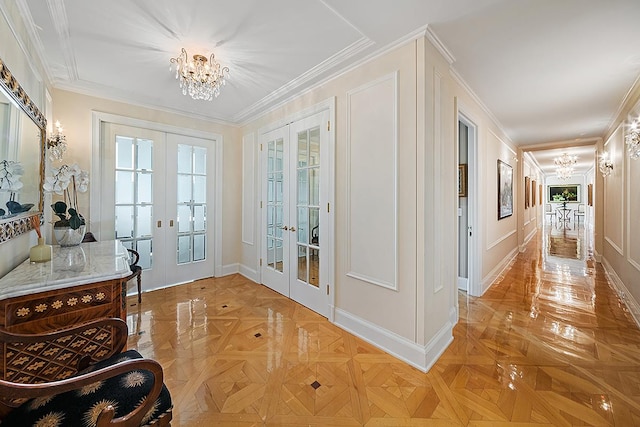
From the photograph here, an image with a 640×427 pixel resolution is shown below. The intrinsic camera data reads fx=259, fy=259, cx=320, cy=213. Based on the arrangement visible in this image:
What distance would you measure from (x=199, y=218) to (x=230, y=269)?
3.35ft

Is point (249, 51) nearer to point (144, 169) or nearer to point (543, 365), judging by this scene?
point (144, 169)

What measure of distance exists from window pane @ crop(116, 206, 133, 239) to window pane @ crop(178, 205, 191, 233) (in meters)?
0.61

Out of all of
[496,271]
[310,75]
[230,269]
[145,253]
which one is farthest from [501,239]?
[145,253]

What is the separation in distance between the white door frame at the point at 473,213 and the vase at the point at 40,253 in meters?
4.31

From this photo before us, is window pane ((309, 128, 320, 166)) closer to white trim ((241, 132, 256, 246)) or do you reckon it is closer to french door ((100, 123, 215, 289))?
white trim ((241, 132, 256, 246))

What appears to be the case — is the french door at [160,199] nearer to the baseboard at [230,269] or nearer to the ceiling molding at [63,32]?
the baseboard at [230,269]

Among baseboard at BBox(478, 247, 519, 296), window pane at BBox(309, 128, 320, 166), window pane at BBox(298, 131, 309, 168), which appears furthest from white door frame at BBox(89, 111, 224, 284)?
baseboard at BBox(478, 247, 519, 296)

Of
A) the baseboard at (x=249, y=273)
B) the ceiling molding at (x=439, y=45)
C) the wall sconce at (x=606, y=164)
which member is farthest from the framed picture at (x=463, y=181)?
the baseboard at (x=249, y=273)

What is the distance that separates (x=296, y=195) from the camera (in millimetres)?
3330

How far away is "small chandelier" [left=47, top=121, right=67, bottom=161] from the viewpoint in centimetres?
275

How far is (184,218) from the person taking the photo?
402 centimetres

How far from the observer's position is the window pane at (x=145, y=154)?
3594 mm

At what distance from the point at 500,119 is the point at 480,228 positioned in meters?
2.03

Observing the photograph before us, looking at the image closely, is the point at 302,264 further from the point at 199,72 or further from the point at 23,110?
the point at 23,110
